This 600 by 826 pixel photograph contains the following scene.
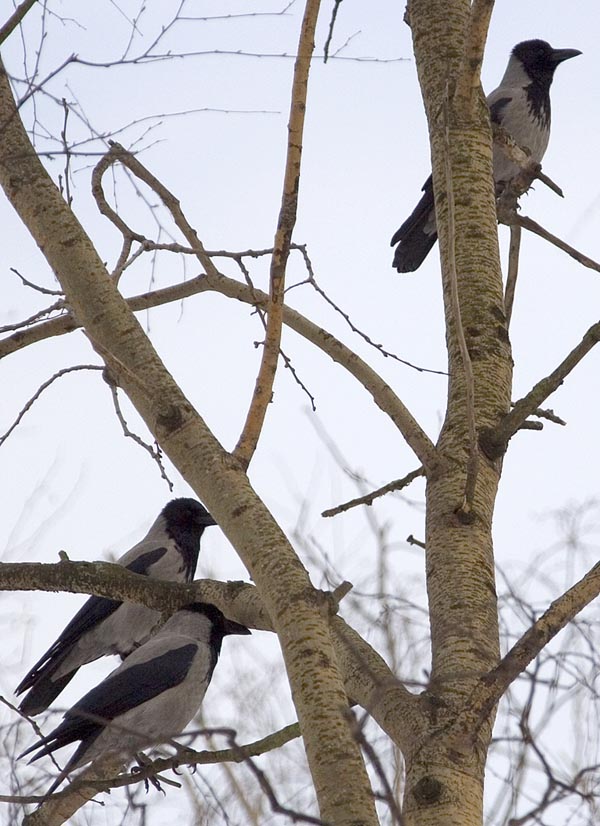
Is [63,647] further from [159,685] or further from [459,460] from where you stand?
[459,460]

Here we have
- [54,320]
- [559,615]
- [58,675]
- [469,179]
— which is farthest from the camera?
[58,675]

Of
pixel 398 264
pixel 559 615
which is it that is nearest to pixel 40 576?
pixel 559 615

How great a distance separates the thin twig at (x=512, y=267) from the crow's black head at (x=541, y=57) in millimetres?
4362

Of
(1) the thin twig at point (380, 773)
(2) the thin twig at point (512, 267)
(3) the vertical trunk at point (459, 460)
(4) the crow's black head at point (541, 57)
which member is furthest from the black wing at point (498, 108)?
(1) the thin twig at point (380, 773)

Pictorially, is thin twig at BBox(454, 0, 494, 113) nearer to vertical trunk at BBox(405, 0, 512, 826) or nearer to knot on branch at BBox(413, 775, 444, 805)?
vertical trunk at BBox(405, 0, 512, 826)

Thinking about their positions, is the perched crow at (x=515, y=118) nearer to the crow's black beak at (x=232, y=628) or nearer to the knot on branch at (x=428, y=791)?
the crow's black beak at (x=232, y=628)

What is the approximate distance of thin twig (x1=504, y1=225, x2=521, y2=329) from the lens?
3.76 metres

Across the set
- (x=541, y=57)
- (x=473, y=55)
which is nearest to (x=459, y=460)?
(x=473, y=55)

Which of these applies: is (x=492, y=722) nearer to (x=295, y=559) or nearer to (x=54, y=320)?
(x=295, y=559)

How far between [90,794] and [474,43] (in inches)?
91.4

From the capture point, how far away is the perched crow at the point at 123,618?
5.26m

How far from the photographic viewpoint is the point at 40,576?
3.30 m

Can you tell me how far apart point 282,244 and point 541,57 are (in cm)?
574

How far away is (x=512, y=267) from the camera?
3.89 meters
